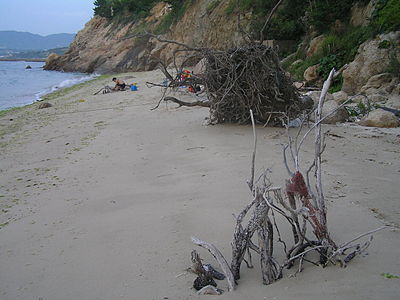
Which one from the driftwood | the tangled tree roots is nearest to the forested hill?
the tangled tree roots

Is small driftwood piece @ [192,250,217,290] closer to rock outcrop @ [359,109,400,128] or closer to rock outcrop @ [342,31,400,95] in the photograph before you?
rock outcrop @ [359,109,400,128]

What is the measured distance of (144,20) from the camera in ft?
115

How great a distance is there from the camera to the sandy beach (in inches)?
91.3

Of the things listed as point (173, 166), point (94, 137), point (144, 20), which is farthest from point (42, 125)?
point (144, 20)

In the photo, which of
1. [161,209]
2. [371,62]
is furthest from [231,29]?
[161,209]

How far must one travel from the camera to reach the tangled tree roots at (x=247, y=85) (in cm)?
661

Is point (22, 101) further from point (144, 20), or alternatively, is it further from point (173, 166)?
point (144, 20)

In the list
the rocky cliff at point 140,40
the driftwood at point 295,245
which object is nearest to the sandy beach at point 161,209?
the driftwood at point 295,245

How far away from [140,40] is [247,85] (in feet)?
89.0

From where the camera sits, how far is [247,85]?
22.2 feet

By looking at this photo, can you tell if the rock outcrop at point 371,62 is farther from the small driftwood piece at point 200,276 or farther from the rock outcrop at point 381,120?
the small driftwood piece at point 200,276

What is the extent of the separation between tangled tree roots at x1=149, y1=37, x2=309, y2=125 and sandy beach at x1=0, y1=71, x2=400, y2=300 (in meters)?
0.38

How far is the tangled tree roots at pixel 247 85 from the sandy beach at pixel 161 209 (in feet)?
1.24

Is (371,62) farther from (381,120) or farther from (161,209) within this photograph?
(161,209)
